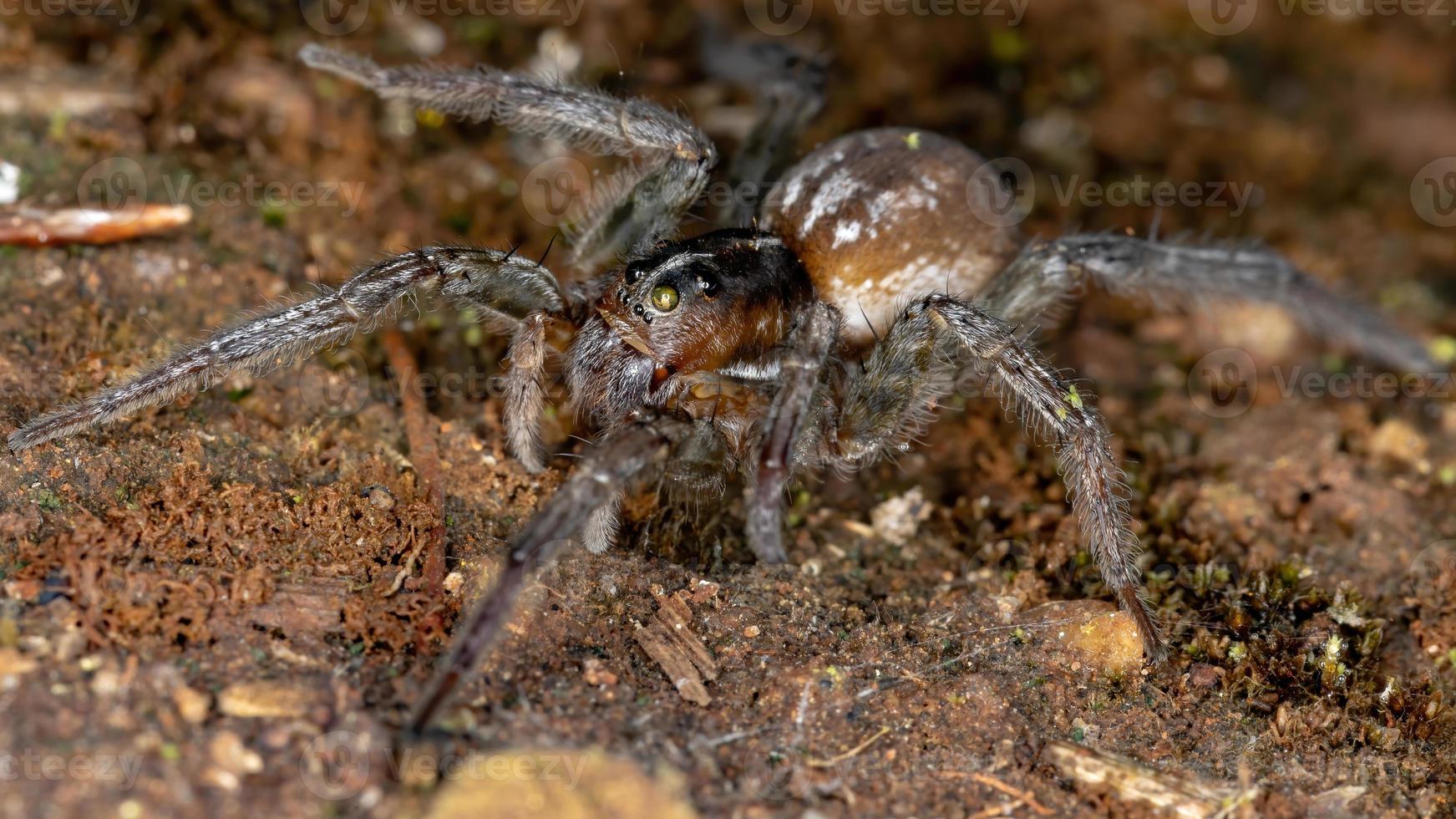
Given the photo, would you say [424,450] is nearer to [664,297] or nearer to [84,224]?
[664,297]

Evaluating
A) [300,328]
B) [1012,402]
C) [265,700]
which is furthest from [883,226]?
[265,700]

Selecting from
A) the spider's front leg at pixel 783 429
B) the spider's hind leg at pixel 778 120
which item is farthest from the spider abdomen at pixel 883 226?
the spider's front leg at pixel 783 429

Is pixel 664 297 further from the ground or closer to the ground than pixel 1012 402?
further from the ground

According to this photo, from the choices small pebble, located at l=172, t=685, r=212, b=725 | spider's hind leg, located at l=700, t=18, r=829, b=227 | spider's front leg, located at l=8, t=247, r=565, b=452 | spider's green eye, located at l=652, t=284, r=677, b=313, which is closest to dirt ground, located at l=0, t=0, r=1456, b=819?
small pebble, located at l=172, t=685, r=212, b=725

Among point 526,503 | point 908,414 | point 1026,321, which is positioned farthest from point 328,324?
point 1026,321

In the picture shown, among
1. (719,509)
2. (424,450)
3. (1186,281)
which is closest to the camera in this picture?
(424,450)
